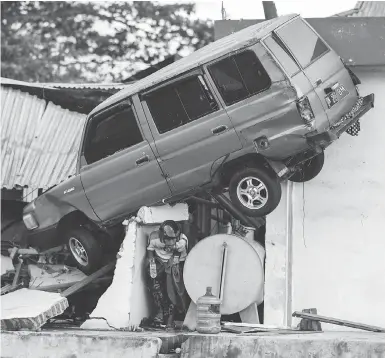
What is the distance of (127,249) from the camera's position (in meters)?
10.8

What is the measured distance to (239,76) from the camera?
10016mm

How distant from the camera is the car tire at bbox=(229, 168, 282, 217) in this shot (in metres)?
9.96

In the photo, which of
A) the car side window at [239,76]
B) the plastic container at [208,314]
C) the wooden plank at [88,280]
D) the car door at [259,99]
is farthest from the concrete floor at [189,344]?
the car side window at [239,76]

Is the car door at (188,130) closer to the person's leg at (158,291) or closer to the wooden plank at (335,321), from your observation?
the person's leg at (158,291)

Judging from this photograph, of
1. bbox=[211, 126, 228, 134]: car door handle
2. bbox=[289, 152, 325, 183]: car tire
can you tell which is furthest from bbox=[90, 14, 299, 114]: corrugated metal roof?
bbox=[289, 152, 325, 183]: car tire

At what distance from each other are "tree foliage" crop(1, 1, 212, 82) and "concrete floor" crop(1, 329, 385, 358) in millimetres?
15198

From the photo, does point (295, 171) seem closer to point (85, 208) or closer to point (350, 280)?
point (350, 280)

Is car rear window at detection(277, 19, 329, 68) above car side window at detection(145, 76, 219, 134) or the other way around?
above

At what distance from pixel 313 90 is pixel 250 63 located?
82cm

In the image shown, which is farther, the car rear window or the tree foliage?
the tree foliage

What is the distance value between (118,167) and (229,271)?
2.00 meters

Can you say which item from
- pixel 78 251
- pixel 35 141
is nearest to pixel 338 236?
pixel 78 251

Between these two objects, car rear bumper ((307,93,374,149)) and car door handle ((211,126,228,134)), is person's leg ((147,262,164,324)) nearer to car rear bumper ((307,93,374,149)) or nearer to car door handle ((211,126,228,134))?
car door handle ((211,126,228,134))

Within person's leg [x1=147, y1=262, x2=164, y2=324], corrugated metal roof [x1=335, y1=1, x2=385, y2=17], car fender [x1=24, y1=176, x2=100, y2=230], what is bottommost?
person's leg [x1=147, y1=262, x2=164, y2=324]
